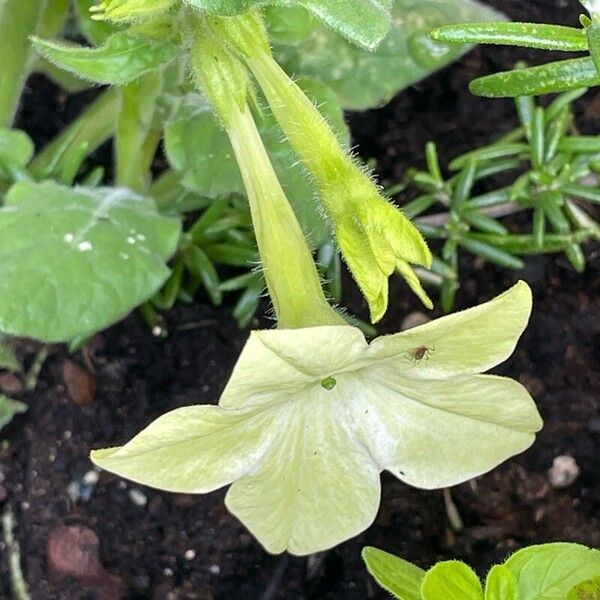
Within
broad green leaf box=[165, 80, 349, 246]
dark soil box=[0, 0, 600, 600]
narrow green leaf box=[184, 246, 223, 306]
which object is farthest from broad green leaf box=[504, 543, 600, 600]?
narrow green leaf box=[184, 246, 223, 306]

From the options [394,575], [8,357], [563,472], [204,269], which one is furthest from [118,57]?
[563,472]

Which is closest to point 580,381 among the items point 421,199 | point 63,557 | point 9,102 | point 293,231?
point 421,199

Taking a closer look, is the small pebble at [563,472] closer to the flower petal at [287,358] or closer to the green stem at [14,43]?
the flower petal at [287,358]

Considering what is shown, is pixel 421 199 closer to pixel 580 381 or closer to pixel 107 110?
pixel 580 381

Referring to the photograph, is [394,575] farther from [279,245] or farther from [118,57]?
[118,57]

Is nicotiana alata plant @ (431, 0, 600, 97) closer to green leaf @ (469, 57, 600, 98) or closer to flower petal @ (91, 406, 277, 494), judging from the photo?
green leaf @ (469, 57, 600, 98)

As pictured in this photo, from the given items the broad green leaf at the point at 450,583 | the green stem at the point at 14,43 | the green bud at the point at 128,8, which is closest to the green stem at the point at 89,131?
the green stem at the point at 14,43

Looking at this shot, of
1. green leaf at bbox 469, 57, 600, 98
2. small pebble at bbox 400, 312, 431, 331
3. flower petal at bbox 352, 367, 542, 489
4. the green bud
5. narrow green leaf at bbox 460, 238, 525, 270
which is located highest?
the green bud
